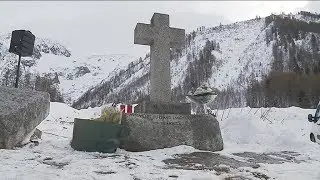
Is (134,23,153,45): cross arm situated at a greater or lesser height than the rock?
greater

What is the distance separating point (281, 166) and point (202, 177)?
196 cm

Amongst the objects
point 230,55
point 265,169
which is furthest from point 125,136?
point 230,55

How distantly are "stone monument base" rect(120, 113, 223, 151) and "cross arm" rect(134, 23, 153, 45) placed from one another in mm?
2214

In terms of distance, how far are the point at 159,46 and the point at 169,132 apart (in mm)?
2504

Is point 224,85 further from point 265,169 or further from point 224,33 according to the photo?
point 265,169

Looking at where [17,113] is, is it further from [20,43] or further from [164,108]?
[20,43]

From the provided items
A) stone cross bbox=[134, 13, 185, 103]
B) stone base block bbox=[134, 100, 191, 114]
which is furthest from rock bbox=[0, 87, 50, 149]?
stone cross bbox=[134, 13, 185, 103]

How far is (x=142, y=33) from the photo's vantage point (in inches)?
394

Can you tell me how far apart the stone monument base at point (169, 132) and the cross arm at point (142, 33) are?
7.26 feet

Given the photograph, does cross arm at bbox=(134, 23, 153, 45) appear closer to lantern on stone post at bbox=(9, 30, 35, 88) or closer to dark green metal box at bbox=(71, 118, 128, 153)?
dark green metal box at bbox=(71, 118, 128, 153)

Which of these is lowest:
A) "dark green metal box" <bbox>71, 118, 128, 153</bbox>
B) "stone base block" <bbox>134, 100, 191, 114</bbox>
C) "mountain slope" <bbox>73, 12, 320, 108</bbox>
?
"dark green metal box" <bbox>71, 118, 128, 153</bbox>

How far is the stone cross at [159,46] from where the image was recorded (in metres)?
10.0

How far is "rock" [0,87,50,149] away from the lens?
23.6 feet

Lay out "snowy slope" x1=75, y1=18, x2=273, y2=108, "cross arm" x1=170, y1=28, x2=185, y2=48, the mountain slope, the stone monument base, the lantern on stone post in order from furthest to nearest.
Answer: "snowy slope" x1=75, y1=18, x2=273, y2=108, the mountain slope, the lantern on stone post, "cross arm" x1=170, y1=28, x2=185, y2=48, the stone monument base
